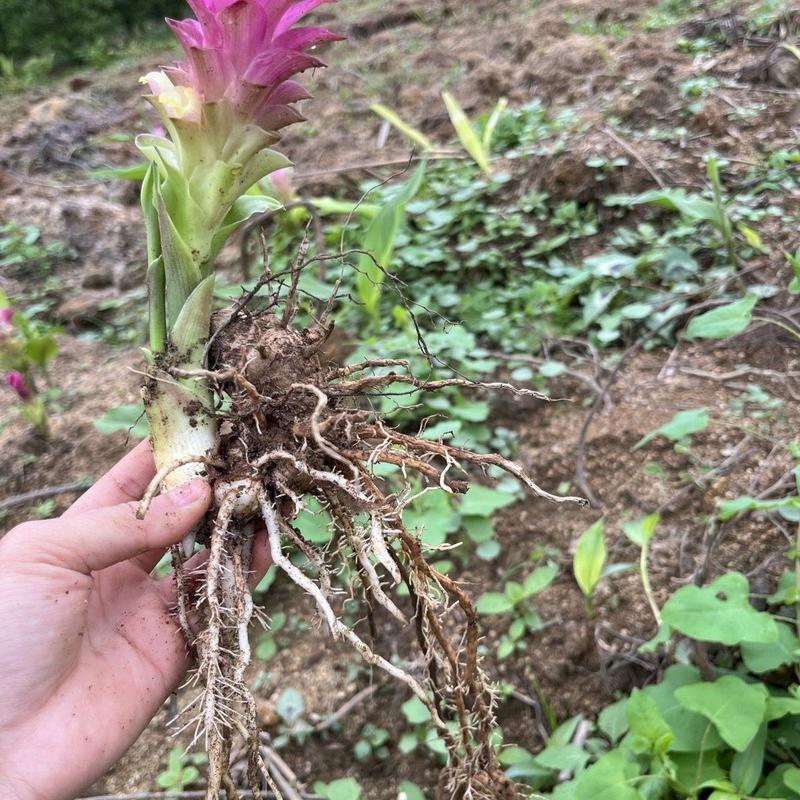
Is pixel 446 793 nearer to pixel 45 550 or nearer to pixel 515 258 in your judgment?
A: pixel 45 550

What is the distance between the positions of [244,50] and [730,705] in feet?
3.97

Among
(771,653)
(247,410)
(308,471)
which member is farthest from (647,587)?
→ (247,410)

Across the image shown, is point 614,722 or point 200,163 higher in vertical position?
point 200,163

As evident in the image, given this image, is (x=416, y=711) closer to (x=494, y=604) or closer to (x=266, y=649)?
(x=494, y=604)

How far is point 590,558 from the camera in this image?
1.28 meters

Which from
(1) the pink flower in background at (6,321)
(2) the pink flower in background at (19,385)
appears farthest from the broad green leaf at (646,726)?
(1) the pink flower in background at (6,321)

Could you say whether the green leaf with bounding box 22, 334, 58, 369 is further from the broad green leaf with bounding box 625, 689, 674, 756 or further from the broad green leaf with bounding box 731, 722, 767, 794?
the broad green leaf with bounding box 731, 722, 767, 794

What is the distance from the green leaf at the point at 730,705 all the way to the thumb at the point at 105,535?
0.80m

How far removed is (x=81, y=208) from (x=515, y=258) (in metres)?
2.72

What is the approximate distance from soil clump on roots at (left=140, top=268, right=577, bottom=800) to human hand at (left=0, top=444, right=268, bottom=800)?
7 centimetres

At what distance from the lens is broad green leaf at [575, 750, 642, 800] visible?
2.86ft

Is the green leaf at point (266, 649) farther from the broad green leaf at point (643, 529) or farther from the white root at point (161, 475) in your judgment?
the broad green leaf at point (643, 529)

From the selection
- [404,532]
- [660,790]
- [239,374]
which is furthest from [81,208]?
[660,790]

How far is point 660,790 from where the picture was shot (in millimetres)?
942
